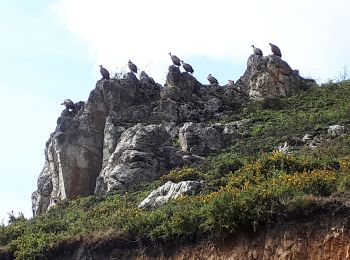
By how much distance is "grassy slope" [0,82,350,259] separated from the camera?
19.2 meters

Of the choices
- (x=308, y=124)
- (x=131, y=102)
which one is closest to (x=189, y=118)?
(x=131, y=102)

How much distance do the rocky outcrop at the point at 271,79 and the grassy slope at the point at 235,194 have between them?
8.82 feet

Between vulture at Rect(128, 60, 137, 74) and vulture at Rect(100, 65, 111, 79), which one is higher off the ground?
vulture at Rect(128, 60, 137, 74)

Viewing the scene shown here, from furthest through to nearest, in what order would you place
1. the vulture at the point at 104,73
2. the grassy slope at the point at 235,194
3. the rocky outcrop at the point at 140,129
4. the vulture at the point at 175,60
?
the vulture at the point at 175,60
the vulture at the point at 104,73
the rocky outcrop at the point at 140,129
the grassy slope at the point at 235,194

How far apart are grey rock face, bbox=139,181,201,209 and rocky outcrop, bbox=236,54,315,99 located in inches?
585

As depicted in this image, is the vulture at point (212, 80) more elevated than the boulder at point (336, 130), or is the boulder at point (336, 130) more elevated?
the vulture at point (212, 80)

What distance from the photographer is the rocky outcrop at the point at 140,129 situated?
104ft

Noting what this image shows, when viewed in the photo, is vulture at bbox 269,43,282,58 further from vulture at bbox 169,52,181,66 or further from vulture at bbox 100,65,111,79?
vulture at bbox 100,65,111,79

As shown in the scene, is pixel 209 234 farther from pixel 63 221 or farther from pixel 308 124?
pixel 308 124

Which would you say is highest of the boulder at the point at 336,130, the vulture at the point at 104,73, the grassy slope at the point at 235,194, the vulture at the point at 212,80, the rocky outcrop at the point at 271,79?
the vulture at the point at 104,73

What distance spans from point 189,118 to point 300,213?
59.8ft

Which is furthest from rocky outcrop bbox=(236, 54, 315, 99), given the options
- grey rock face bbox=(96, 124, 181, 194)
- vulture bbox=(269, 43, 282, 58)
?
grey rock face bbox=(96, 124, 181, 194)

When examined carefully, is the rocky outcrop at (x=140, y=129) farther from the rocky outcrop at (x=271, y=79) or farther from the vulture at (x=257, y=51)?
the vulture at (x=257, y=51)

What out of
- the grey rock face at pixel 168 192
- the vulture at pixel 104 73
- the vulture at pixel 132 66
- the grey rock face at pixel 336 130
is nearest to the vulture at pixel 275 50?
the vulture at pixel 132 66
